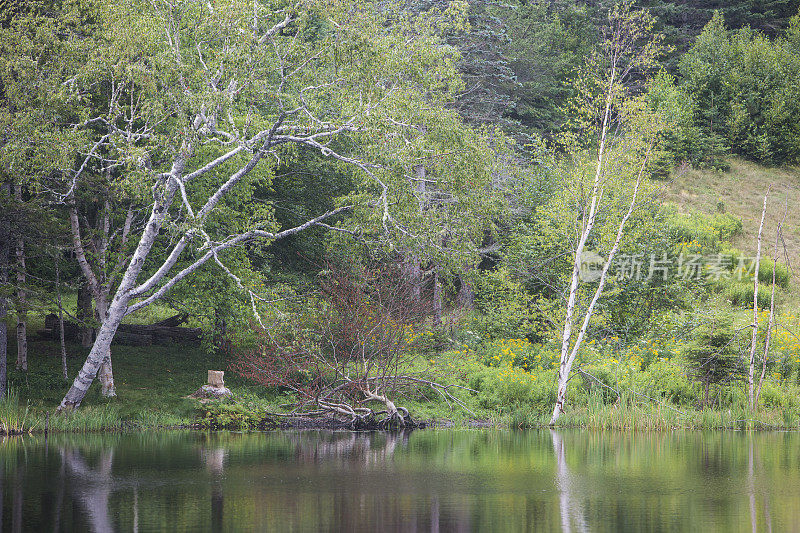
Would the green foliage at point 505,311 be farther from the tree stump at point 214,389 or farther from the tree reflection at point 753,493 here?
the tree reflection at point 753,493

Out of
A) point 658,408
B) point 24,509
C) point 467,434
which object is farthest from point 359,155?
point 24,509

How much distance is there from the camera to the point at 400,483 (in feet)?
42.6

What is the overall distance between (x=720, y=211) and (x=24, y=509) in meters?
36.7

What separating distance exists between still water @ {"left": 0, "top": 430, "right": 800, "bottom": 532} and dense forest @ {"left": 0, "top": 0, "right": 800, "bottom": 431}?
2561 mm

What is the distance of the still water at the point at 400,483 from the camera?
10109 millimetres

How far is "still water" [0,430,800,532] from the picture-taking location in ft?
33.2

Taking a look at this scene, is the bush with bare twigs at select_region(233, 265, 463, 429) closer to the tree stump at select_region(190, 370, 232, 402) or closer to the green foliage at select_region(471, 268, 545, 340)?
the tree stump at select_region(190, 370, 232, 402)

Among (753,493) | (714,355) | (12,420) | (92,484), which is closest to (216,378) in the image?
(12,420)

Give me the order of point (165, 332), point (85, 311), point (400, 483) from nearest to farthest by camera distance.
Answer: point (400, 483) < point (85, 311) < point (165, 332)

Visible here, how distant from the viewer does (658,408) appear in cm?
2153

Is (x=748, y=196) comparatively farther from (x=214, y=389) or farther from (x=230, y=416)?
(x=230, y=416)

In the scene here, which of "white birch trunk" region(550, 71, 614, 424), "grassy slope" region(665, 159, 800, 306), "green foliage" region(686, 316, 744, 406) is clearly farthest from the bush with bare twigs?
"grassy slope" region(665, 159, 800, 306)

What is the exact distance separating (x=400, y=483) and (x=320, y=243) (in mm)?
14346

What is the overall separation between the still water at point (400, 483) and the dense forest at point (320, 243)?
8.40ft
